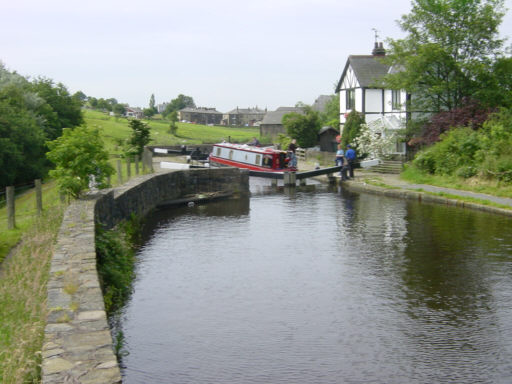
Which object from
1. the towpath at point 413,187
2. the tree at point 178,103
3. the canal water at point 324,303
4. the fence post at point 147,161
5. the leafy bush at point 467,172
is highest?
the tree at point 178,103

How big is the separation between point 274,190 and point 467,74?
11.8 m

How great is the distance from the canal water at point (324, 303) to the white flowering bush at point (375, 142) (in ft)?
49.2

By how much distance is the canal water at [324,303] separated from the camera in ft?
25.6

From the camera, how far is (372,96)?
128 feet

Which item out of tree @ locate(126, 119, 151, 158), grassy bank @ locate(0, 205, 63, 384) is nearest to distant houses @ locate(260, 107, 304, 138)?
tree @ locate(126, 119, 151, 158)

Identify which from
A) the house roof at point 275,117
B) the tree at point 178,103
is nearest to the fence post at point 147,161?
the house roof at point 275,117

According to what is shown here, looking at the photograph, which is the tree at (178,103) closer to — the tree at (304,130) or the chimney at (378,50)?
the tree at (304,130)

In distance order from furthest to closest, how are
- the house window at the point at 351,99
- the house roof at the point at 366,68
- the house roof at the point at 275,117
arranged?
the house roof at the point at 275,117, the house window at the point at 351,99, the house roof at the point at 366,68

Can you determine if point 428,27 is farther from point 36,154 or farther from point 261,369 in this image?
point 261,369

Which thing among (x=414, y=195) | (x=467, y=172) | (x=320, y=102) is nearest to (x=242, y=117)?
(x=320, y=102)

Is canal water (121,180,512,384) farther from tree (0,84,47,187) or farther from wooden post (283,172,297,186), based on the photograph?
tree (0,84,47,187)

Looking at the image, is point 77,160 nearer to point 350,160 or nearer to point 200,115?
point 350,160

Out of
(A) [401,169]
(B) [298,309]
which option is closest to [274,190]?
(A) [401,169]

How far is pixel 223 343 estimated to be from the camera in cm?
862
